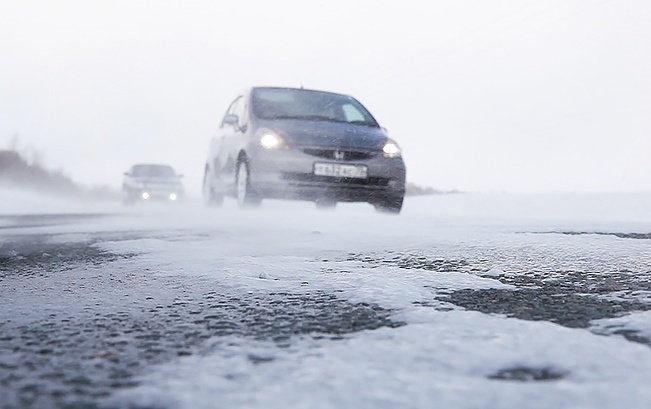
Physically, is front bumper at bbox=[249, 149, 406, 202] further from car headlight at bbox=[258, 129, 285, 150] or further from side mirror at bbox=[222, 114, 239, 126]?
side mirror at bbox=[222, 114, 239, 126]

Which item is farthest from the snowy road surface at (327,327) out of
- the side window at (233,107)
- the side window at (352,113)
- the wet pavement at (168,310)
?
the side window at (233,107)

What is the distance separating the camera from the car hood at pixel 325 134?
6838mm

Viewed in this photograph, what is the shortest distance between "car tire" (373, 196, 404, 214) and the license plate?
0.46m

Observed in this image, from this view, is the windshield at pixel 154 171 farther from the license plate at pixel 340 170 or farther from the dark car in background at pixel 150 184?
the license plate at pixel 340 170

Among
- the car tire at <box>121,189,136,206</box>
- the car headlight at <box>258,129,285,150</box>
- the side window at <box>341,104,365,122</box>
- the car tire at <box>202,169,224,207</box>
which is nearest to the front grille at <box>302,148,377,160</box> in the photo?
the car headlight at <box>258,129,285,150</box>

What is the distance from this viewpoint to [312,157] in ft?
22.2

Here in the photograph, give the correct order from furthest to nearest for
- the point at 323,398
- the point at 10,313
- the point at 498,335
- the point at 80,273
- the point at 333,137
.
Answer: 1. the point at 333,137
2. the point at 80,273
3. the point at 10,313
4. the point at 498,335
5. the point at 323,398

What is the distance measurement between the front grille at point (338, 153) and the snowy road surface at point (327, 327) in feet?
10.4

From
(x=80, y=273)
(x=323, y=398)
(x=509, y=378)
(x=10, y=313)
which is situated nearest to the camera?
(x=323, y=398)

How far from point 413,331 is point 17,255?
101 inches

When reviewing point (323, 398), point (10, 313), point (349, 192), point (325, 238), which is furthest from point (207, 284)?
point (349, 192)

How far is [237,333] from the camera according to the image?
1581 mm

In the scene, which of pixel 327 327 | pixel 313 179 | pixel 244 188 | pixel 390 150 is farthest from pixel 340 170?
pixel 327 327

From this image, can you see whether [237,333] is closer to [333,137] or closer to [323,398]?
[323,398]
